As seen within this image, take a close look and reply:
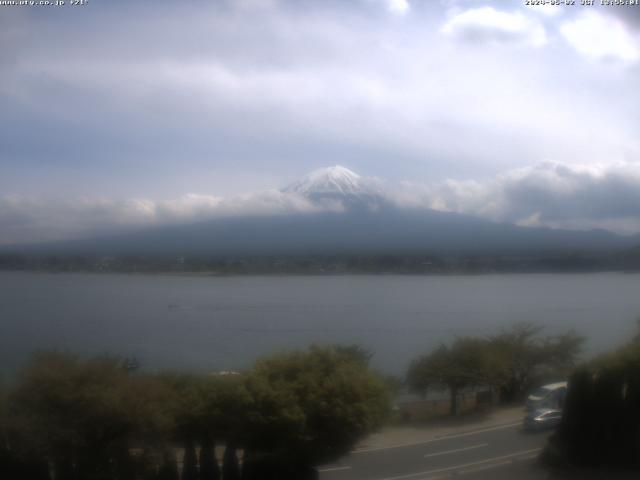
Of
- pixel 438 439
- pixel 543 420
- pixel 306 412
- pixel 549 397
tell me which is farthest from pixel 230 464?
pixel 549 397

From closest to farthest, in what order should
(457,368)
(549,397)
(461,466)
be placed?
(461,466), (549,397), (457,368)

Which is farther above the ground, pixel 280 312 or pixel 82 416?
pixel 280 312

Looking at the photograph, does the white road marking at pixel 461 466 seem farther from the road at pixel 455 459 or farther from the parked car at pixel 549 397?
the parked car at pixel 549 397

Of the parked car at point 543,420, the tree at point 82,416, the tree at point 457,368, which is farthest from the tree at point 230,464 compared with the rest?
the parked car at point 543,420

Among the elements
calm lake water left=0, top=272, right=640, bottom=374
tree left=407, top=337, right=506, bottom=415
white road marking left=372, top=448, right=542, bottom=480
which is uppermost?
calm lake water left=0, top=272, right=640, bottom=374

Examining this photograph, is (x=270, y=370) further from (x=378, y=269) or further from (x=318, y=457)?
(x=378, y=269)

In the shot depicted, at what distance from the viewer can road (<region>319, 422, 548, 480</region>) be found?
23.1ft

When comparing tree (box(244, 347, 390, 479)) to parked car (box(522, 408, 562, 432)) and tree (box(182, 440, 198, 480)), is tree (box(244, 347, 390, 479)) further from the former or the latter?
parked car (box(522, 408, 562, 432))

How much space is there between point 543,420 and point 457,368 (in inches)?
59.6

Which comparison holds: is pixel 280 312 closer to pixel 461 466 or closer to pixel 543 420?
pixel 461 466

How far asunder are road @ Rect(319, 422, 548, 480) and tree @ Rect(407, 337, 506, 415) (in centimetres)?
101

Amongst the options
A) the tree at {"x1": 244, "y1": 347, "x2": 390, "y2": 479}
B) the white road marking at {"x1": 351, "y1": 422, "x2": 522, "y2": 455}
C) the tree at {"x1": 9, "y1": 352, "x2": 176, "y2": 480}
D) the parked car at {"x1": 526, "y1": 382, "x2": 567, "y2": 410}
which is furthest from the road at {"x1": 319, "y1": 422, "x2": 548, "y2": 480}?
the tree at {"x1": 9, "y1": 352, "x2": 176, "y2": 480}

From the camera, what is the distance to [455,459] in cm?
734

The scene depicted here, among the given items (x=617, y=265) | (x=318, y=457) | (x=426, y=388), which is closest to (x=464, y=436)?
(x=426, y=388)
